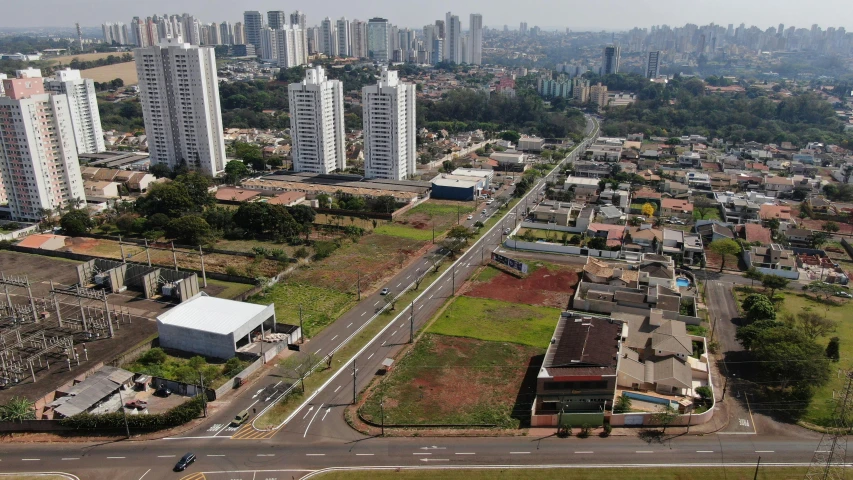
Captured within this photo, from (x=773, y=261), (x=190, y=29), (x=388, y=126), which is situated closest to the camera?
(x=773, y=261)

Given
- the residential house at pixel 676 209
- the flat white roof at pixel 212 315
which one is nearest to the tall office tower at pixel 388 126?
the residential house at pixel 676 209

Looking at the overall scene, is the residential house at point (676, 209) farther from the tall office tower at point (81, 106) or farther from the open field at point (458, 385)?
the tall office tower at point (81, 106)

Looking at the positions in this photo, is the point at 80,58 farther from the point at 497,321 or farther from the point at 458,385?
the point at 458,385

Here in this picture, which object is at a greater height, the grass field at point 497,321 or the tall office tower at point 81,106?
the tall office tower at point 81,106

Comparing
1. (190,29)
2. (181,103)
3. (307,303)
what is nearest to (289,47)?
(190,29)

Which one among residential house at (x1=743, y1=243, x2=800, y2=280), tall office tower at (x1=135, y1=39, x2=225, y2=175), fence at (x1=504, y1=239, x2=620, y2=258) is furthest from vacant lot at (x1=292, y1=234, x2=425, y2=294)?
tall office tower at (x1=135, y1=39, x2=225, y2=175)

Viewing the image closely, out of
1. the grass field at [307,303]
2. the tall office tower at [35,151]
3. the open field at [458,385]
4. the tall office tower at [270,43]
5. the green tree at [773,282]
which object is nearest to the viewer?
the open field at [458,385]
